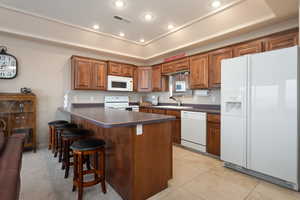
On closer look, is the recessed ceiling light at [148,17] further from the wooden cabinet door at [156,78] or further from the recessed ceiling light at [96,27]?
the wooden cabinet door at [156,78]

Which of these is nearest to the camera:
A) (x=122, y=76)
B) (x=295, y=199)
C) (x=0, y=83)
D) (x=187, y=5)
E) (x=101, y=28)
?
(x=295, y=199)

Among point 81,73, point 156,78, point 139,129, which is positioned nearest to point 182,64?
point 156,78

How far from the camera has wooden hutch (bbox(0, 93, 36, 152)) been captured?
121 inches

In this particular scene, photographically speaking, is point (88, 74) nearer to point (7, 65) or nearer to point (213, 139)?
point (7, 65)

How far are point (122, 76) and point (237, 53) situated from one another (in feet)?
10.1

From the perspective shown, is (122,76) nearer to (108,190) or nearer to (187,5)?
(187,5)

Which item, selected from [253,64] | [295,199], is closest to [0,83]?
[253,64]

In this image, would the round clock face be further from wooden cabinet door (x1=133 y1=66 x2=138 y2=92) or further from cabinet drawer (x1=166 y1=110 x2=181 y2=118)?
cabinet drawer (x1=166 y1=110 x2=181 y2=118)

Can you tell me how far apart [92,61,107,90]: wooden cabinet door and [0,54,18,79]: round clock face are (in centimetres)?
167

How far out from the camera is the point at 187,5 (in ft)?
9.10

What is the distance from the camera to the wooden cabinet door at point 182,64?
3838 mm

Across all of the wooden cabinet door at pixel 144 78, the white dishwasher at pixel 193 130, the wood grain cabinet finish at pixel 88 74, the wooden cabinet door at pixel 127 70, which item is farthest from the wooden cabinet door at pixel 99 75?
the white dishwasher at pixel 193 130

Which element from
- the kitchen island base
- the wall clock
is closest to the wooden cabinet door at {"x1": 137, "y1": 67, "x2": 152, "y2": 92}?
the kitchen island base

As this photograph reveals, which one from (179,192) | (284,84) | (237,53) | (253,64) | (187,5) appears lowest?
(179,192)
